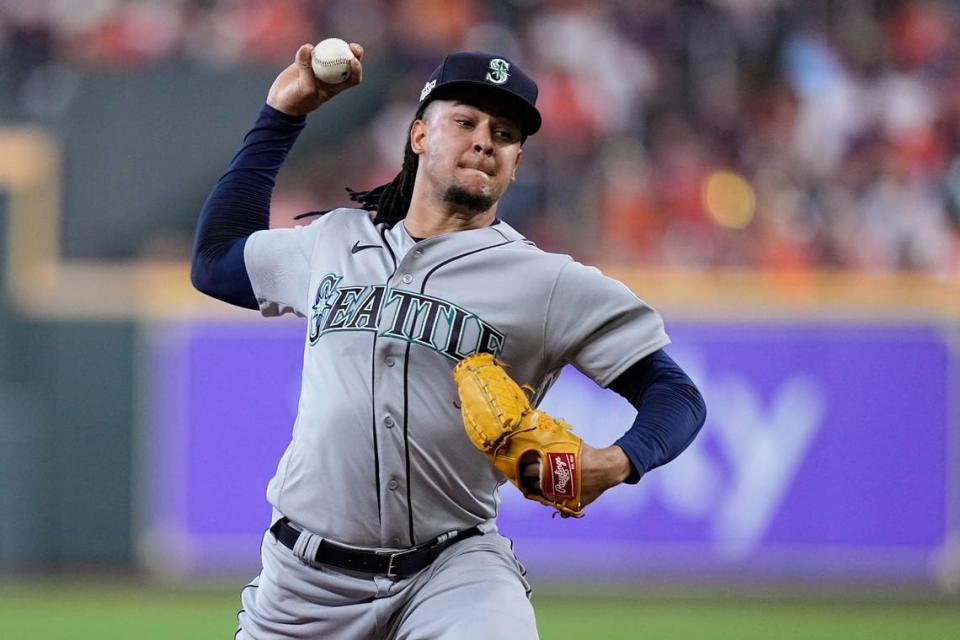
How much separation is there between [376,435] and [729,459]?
6454 mm

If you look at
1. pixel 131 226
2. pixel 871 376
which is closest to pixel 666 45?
pixel 871 376

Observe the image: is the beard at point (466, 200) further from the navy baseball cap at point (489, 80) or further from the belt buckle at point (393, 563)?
the belt buckle at point (393, 563)

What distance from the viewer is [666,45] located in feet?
38.4

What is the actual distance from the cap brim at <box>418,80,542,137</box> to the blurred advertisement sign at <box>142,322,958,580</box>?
5787mm

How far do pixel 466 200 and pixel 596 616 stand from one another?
5089 mm

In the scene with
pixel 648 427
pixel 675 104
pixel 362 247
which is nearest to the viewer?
pixel 648 427

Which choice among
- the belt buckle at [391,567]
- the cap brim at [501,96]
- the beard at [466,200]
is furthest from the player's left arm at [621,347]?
the belt buckle at [391,567]

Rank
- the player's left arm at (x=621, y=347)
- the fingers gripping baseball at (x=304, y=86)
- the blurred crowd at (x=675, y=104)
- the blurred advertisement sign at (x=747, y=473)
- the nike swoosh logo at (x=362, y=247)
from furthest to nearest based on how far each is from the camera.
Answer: the blurred crowd at (x=675, y=104)
the blurred advertisement sign at (x=747, y=473)
the fingers gripping baseball at (x=304, y=86)
the nike swoosh logo at (x=362, y=247)
the player's left arm at (x=621, y=347)

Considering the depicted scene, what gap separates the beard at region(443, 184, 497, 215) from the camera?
3779 mm

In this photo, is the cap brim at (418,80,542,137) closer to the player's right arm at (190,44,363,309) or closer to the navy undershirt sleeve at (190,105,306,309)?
the player's right arm at (190,44,363,309)

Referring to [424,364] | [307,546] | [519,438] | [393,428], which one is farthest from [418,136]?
[307,546]

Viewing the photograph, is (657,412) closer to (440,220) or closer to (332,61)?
(440,220)

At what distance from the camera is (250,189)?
4219mm

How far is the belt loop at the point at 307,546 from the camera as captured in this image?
11.9 feet
